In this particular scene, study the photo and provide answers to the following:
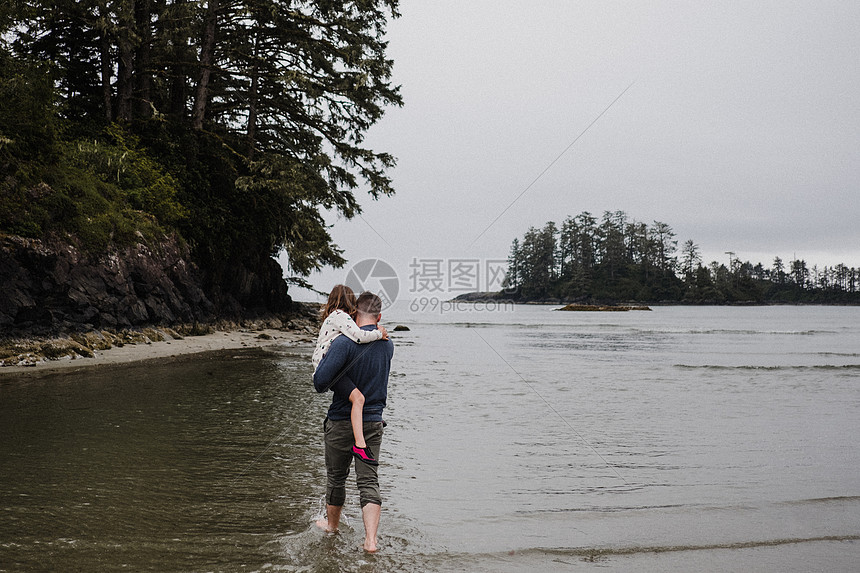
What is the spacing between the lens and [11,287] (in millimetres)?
12719

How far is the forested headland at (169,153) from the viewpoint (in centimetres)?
1449

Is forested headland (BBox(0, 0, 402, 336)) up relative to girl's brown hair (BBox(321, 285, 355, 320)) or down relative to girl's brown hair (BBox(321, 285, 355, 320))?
up

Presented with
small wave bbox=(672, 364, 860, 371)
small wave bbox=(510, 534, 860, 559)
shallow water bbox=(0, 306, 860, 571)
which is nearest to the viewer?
shallow water bbox=(0, 306, 860, 571)

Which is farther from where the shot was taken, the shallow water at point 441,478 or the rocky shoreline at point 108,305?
the rocky shoreline at point 108,305

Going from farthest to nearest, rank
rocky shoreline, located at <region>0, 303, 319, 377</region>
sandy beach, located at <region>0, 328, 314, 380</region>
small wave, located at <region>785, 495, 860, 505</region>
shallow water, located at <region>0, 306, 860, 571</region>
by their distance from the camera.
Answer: rocky shoreline, located at <region>0, 303, 319, 377</region> < sandy beach, located at <region>0, 328, 314, 380</region> < small wave, located at <region>785, 495, 860, 505</region> < shallow water, located at <region>0, 306, 860, 571</region>

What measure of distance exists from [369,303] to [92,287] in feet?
45.1

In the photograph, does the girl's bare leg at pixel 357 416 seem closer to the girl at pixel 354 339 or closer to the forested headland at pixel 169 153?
the girl at pixel 354 339

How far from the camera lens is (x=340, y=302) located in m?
4.58

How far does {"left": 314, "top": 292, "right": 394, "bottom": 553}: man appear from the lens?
437cm

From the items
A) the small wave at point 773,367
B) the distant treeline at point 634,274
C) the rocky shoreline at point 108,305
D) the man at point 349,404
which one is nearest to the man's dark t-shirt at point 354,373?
the man at point 349,404

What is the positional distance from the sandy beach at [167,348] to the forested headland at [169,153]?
42.3 inches

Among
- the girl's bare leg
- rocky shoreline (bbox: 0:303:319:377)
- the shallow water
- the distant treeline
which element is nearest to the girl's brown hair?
the girl's bare leg

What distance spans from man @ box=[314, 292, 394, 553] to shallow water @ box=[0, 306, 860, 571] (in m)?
0.28

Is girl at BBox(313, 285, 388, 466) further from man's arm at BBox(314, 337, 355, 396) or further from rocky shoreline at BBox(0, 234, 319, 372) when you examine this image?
rocky shoreline at BBox(0, 234, 319, 372)
